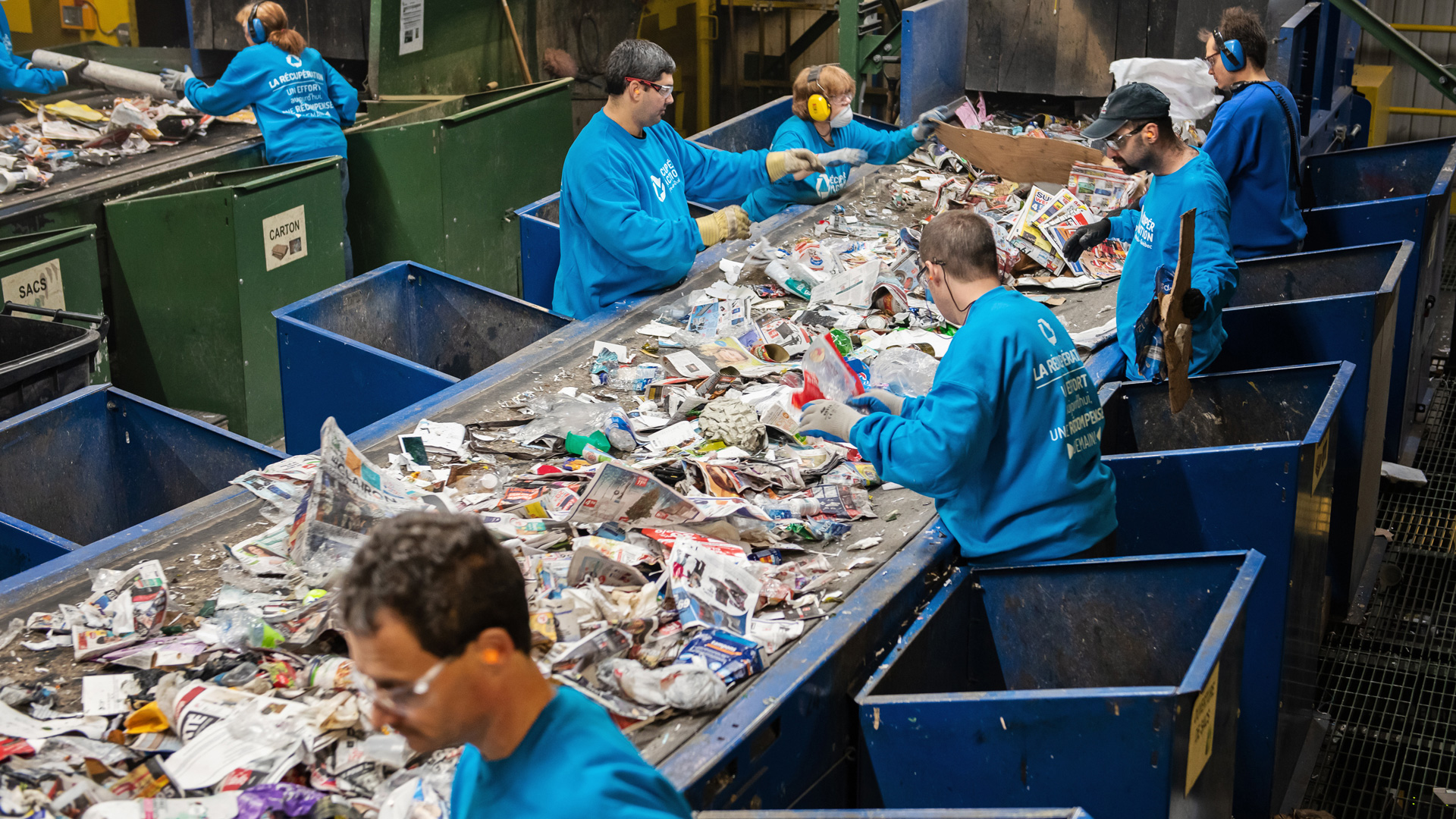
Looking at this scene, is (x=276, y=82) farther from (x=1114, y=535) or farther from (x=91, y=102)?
(x=1114, y=535)

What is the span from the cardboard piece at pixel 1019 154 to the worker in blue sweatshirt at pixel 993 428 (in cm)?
326

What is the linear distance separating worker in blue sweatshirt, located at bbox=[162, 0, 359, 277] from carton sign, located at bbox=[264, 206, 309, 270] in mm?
410

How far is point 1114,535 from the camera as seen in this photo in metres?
3.33

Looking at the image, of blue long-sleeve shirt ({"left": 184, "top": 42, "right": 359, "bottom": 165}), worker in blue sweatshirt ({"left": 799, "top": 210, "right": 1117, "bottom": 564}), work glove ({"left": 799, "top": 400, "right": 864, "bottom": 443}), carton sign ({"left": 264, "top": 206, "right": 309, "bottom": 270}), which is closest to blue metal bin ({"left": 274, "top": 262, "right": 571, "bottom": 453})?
work glove ({"left": 799, "top": 400, "right": 864, "bottom": 443})

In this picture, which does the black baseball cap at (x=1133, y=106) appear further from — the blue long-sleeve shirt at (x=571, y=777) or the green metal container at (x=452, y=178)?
the green metal container at (x=452, y=178)

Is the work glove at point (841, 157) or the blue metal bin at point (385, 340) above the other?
the work glove at point (841, 157)

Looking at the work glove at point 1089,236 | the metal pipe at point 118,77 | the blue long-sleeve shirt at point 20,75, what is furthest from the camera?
the metal pipe at point 118,77

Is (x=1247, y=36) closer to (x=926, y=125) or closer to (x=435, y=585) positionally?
(x=926, y=125)

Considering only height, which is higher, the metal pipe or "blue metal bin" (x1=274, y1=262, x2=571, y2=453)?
the metal pipe

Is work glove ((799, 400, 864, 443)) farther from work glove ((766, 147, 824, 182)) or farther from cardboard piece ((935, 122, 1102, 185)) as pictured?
cardboard piece ((935, 122, 1102, 185))

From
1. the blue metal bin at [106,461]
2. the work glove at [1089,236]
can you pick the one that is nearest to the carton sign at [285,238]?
the blue metal bin at [106,461]

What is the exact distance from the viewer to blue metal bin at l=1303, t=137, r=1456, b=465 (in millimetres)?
5418

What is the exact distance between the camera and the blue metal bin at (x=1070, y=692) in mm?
2439

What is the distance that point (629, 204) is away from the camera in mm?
4598
